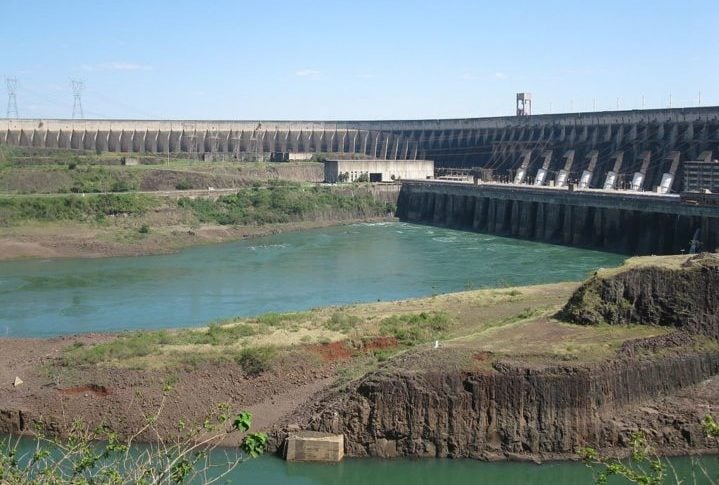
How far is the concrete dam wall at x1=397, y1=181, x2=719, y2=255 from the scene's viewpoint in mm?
58188

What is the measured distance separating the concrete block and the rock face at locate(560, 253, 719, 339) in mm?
9273

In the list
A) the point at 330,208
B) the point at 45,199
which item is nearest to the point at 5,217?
the point at 45,199

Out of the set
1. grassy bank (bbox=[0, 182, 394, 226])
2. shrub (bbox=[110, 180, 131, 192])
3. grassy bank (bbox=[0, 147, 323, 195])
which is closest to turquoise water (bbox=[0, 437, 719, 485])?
grassy bank (bbox=[0, 182, 394, 226])

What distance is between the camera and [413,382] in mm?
25750

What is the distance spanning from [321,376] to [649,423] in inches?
396

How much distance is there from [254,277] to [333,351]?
23.0m

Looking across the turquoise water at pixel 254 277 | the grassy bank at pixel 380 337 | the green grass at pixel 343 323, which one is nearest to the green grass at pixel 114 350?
the grassy bank at pixel 380 337

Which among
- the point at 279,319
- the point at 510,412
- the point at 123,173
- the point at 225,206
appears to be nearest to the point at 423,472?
the point at 510,412

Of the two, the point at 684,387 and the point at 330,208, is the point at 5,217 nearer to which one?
the point at 330,208

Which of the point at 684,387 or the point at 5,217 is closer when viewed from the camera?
the point at 684,387

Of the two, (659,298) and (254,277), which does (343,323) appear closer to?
(659,298)

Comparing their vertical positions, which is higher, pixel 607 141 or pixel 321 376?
pixel 607 141

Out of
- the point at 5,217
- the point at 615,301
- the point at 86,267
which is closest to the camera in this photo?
the point at 615,301

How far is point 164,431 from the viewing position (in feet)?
89.4
